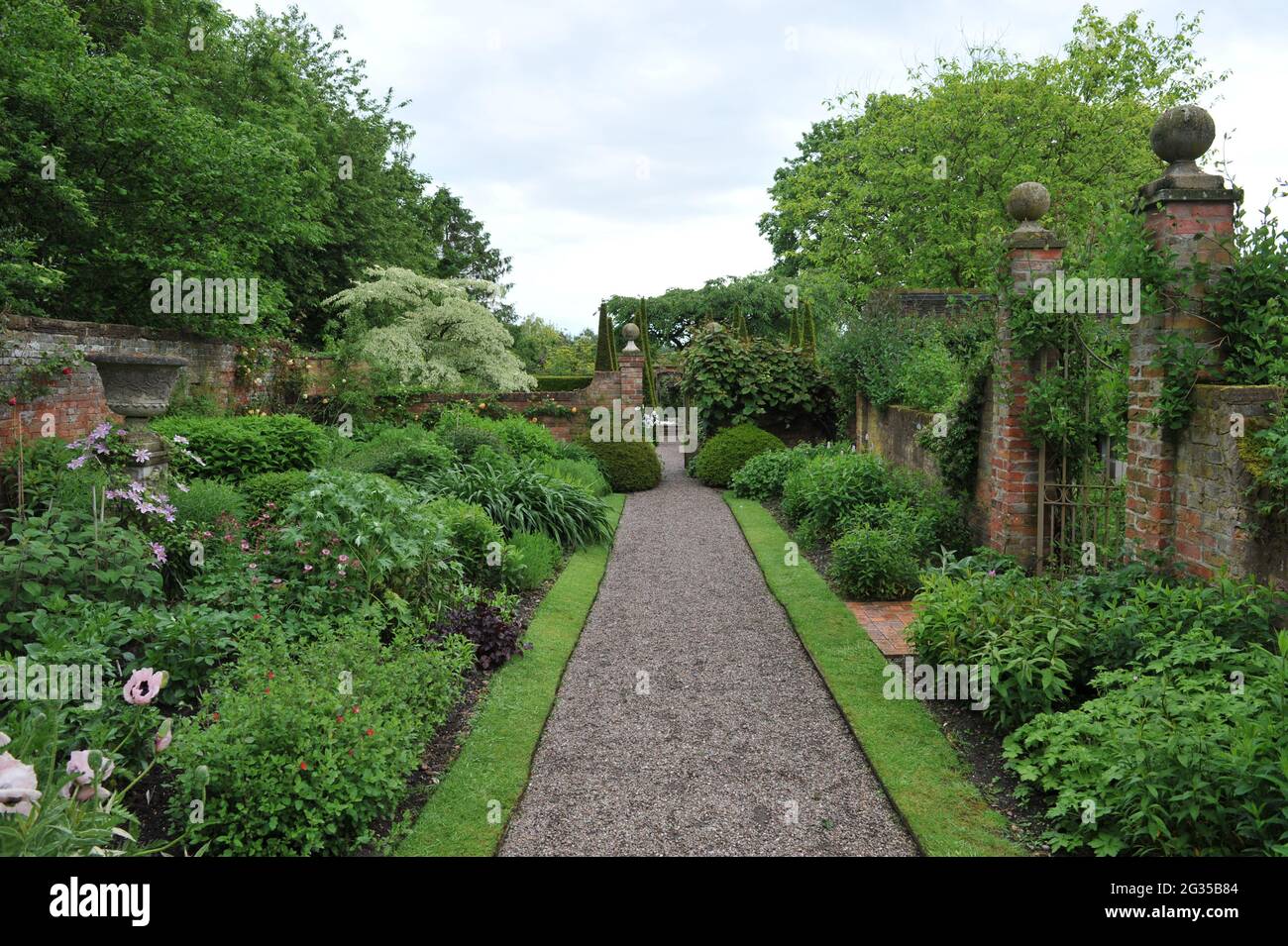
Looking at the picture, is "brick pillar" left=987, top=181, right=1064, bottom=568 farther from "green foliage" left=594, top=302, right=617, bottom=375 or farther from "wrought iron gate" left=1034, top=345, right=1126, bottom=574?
"green foliage" left=594, top=302, right=617, bottom=375

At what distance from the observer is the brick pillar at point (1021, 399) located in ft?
21.7

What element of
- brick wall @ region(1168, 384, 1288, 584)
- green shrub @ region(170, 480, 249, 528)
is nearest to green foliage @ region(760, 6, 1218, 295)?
brick wall @ region(1168, 384, 1288, 584)

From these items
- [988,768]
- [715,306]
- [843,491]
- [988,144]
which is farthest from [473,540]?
[715,306]

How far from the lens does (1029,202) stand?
6684 mm

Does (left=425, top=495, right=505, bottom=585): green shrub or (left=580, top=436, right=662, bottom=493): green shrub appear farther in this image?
(left=580, top=436, right=662, bottom=493): green shrub

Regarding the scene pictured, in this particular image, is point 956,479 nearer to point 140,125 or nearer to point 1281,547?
point 1281,547

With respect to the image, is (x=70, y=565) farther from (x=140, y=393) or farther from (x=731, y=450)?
(x=731, y=450)

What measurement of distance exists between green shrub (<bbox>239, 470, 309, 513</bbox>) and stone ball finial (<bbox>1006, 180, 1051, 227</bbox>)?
21.3ft

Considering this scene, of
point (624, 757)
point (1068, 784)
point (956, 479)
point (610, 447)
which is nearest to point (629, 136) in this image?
point (610, 447)

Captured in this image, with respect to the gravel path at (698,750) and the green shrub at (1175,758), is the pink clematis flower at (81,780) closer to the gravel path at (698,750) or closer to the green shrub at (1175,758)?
the gravel path at (698,750)

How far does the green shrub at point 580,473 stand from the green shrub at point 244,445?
10.2ft

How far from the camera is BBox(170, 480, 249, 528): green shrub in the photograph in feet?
20.9

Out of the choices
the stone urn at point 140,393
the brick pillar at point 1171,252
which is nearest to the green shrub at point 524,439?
the stone urn at point 140,393
